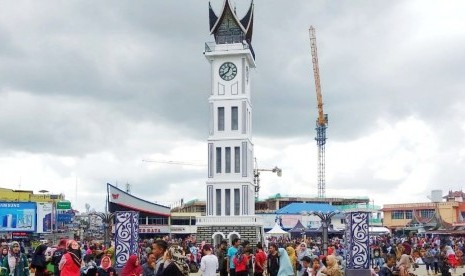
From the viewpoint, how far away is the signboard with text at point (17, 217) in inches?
2363

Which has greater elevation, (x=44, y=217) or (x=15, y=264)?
(x=44, y=217)

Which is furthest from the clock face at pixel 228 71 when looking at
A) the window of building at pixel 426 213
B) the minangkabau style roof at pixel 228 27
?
the window of building at pixel 426 213

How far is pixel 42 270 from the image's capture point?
15.7 m

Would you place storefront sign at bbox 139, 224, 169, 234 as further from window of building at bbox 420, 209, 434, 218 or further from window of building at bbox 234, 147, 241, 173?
window of building at bbox 420, 209, 434, 218

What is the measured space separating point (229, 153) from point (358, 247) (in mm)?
40430

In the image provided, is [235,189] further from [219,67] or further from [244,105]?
[219,67]

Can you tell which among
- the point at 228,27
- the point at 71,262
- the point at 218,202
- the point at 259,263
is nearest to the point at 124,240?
the point at 259,263

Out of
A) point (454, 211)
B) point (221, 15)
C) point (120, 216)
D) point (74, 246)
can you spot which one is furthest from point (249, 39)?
point (74, 246)

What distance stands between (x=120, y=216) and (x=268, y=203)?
9938 centimetres

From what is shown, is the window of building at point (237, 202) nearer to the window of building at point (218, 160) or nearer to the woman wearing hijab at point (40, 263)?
the window of building at point (218, 160)

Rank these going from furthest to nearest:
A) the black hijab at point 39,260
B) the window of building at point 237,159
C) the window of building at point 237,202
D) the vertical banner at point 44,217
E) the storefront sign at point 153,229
A: 1. the storefront sign at point 153,229
2. the vertical banner at point 44,217
3. the window of building at point 237,159
4. the window of building at point 237,202
5. the black hijab at point 39,260

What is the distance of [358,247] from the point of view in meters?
17.5

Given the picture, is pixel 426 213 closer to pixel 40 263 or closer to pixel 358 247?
pixel 358 247

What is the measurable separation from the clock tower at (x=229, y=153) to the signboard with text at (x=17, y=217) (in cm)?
1546
